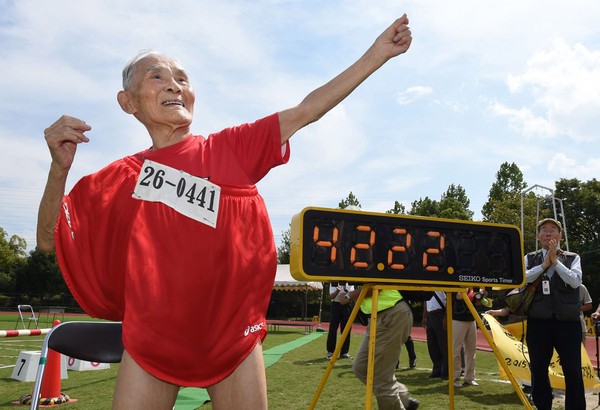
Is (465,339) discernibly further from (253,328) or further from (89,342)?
(253,328)

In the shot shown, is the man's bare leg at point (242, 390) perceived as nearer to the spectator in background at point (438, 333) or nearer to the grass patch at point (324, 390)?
the grass patch at point (324, 390)

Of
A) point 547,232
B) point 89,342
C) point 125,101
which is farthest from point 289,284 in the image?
point 125,101

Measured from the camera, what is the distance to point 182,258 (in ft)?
6.34

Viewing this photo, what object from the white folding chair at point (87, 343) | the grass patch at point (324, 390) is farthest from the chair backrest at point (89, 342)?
the grass patch at point (324, 390)

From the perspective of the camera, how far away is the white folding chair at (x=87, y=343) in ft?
10.7

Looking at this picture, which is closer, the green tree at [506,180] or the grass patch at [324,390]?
the grass patch at [324,390]

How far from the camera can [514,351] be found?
24.0 ft

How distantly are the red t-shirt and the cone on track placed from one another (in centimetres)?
406

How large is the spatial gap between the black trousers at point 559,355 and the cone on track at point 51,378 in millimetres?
4831

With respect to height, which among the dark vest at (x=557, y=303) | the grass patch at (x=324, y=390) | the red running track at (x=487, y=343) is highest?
the dark vest at (x=557, y=303)

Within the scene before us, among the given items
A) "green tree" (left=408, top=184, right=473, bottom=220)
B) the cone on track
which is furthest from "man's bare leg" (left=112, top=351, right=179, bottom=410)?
"green tree" (left=408, top=184, right=473, bottom=220)

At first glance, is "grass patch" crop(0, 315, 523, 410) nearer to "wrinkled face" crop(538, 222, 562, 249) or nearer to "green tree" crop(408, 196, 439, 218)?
"wrinkled face" crop(538, 222, 562, 249)

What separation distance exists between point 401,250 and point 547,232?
256 cm

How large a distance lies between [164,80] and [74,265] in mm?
833
